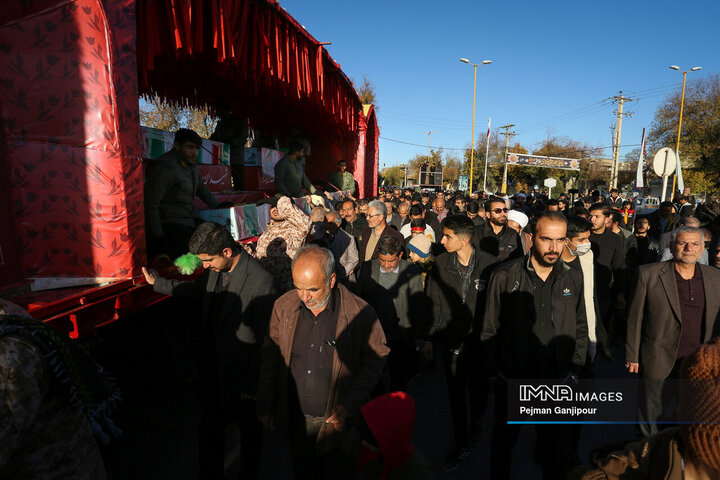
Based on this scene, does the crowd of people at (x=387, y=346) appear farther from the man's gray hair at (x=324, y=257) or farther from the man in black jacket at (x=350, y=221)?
the man in black jacket at (x=350, y=221)

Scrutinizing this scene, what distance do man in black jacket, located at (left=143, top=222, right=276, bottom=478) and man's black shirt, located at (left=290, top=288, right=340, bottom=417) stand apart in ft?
1.69

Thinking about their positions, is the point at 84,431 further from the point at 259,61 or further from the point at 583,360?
the point at 259,61

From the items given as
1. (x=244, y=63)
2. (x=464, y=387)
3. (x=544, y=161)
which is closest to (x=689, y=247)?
(x=464, y=387)

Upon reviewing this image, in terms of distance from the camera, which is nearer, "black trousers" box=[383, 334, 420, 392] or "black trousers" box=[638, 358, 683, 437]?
"black trousers" box=[638, 358, 683, 437]

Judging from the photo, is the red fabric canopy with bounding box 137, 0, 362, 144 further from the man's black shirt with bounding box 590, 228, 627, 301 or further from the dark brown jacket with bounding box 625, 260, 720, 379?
the man's black shirt with bounding box 590, 228, 627, 301

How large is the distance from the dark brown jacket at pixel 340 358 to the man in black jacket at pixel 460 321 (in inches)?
45.0

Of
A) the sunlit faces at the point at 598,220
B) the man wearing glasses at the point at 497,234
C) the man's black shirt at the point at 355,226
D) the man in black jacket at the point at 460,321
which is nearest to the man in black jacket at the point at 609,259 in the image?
the sunlit faces at the point at 598,220

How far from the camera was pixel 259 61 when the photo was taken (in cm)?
507

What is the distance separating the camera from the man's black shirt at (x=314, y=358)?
85.7 inches

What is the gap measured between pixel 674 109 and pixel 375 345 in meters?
37.3

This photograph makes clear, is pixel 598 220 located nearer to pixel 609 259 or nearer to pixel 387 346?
pixel 609 259

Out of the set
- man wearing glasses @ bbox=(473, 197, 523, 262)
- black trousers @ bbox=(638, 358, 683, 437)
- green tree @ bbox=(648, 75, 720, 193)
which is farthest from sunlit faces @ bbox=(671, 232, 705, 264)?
green tree @ bbox=(648, 75, 720, 193)

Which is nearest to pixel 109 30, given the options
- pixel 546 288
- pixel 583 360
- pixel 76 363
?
pixel 76 363

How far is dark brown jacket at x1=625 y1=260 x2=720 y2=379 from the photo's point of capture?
9.25 feet
